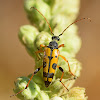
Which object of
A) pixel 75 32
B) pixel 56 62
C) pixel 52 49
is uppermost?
pixel 75 32

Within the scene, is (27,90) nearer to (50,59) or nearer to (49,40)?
(50,59)

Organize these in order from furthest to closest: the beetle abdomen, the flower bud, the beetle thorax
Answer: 1. the beetle thorax
2. the beetle abdomen
3. the flower bud

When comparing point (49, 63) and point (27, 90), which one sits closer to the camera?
point (27, 90)

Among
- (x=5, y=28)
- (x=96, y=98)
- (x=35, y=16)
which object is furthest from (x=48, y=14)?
(x=5, y=28)

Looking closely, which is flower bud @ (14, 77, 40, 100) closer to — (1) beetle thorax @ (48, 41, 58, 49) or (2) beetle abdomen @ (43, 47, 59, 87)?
(2) beetle abdomen @ (43, 47, 59, 87)

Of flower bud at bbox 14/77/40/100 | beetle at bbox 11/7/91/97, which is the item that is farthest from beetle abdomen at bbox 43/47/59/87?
flower bud at bbox 14/77/40/100

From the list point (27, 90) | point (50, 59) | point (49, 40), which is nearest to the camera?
point (27, 90)

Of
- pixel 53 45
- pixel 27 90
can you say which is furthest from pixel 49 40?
pixel 27 90

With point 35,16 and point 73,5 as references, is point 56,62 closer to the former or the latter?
point 35,16
